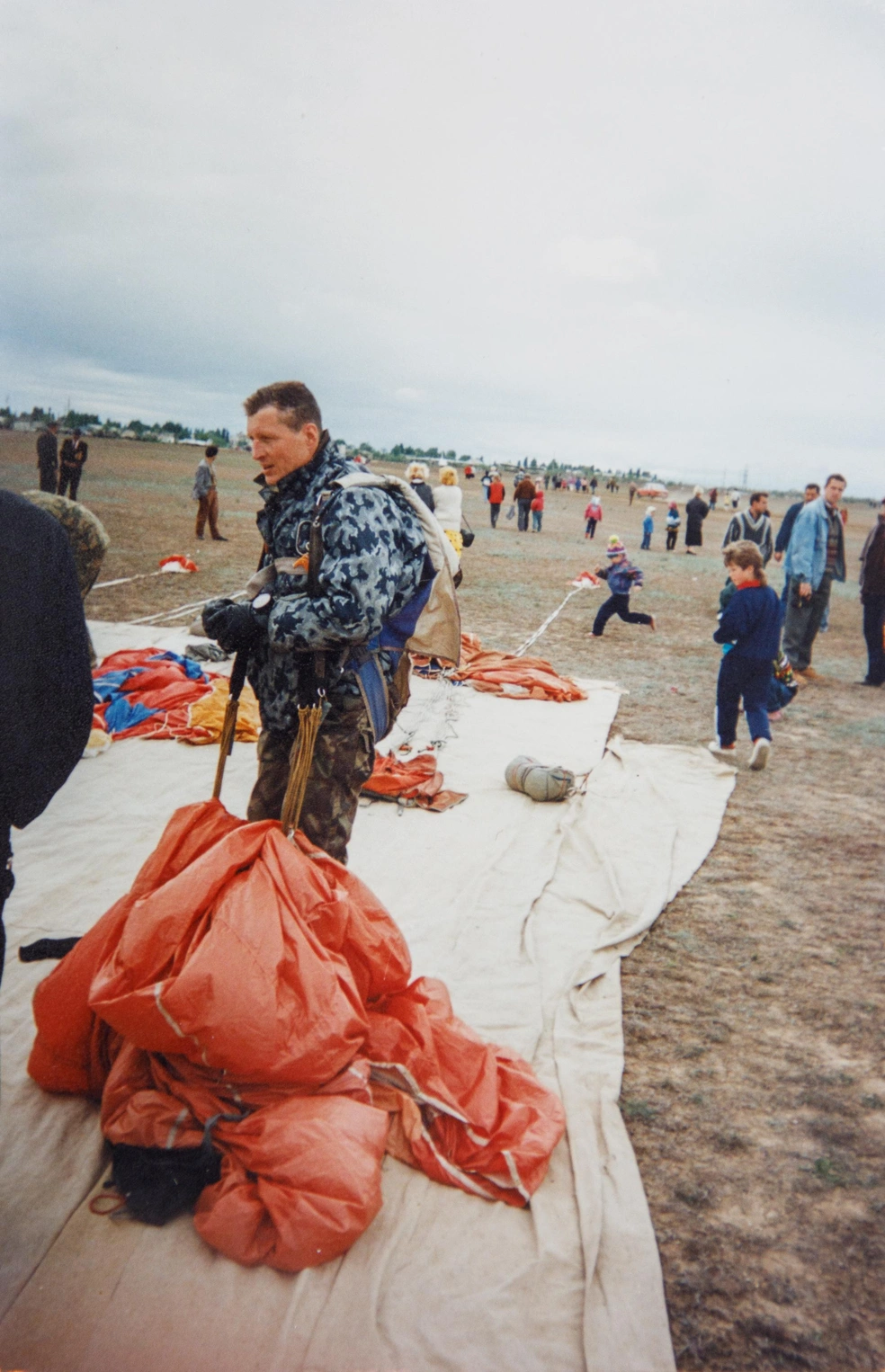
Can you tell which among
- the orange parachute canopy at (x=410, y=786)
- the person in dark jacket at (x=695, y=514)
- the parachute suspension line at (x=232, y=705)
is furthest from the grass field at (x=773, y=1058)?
the person in dark jacket at (x=695, y=514)

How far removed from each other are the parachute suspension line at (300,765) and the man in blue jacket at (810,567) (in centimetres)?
719

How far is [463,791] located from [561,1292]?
10.4ft

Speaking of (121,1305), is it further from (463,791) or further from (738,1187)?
(463,791)

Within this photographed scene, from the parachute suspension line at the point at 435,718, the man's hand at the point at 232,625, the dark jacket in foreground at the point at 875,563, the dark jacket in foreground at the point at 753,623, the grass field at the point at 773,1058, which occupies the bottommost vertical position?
the grass field at the point at 773,1058

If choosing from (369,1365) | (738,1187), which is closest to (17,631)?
(369,1365)

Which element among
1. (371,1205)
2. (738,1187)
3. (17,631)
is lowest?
(738,1187)

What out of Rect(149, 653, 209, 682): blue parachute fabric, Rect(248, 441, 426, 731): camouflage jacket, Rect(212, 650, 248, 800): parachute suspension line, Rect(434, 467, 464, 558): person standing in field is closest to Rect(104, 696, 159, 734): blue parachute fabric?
Rect(149, 653, 209, 682): blue parachute fabric

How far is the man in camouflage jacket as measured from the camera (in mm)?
2312

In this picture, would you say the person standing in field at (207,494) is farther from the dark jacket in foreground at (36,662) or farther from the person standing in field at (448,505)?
the dark jacket in foreground at (36,662)

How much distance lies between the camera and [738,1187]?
2312mm

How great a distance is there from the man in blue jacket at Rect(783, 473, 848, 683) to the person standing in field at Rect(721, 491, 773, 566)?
0.86m

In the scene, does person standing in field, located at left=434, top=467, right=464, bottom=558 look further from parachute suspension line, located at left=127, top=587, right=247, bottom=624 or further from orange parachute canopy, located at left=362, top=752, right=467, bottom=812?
orange parachute canopy, located at left=362, top=752, right=467, bottom=812

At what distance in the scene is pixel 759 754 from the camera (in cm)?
586

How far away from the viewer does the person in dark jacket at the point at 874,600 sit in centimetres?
857
